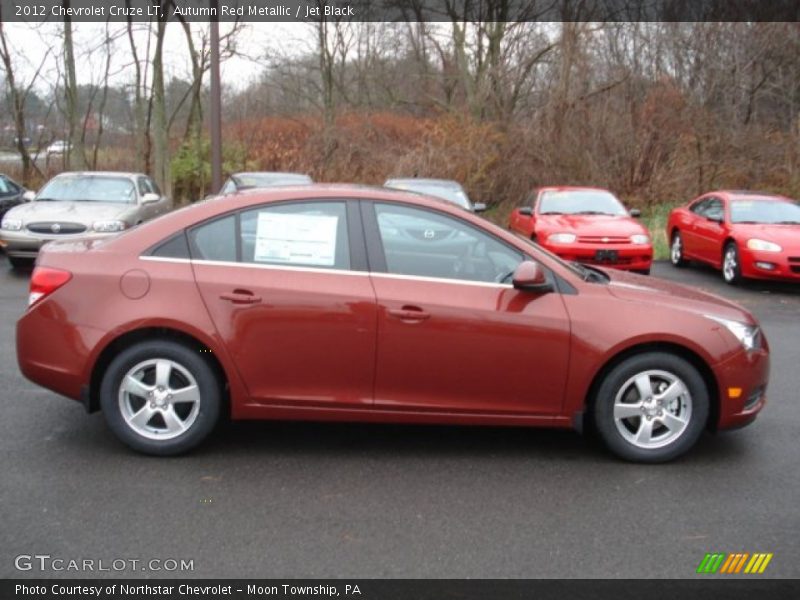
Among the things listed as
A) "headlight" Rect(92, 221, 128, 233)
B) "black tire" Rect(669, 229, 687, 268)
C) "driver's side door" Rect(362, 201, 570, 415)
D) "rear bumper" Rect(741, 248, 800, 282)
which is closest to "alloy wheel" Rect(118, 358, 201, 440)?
"driver's side door" Rect(362, 201, 570, 415)

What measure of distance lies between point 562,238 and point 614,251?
2.49 feet

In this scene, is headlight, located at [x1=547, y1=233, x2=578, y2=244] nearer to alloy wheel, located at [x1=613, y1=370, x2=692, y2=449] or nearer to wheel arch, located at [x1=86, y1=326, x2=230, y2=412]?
alloy wheel, located at [x1=613, y1=370, x2=692, y2=449]

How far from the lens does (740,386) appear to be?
449 cm

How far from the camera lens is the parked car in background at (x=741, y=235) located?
11148mm

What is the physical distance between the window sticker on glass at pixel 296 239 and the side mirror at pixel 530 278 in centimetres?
103

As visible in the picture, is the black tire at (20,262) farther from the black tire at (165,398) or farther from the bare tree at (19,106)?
the bare tree at (19,106)

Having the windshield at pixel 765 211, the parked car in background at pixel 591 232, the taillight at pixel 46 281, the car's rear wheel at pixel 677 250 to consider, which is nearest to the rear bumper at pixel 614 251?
the parked car in background at pixel 591 232

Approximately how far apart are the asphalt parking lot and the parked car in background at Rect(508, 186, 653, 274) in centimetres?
641

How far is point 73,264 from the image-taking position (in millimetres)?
4508

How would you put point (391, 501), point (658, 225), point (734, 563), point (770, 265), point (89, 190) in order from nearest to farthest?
point (734, 563)
point (391, 501)
point (770, 265)
point (89, 190)
point (658, 225)

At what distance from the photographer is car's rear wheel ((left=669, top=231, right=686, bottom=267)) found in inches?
555

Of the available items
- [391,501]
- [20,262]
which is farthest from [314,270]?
[20,262]

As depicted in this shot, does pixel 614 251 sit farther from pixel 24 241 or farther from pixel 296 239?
pixel 24 241

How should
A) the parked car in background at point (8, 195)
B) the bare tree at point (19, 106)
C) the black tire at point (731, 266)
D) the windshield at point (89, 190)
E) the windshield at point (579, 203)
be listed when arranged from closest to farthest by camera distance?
the black tire at point (731, 266) → the windshield at point (89, 190) → the windshield at point (579, 203) → the parked car in background at point (8, 195) → the bare tree at point (19, 106)
